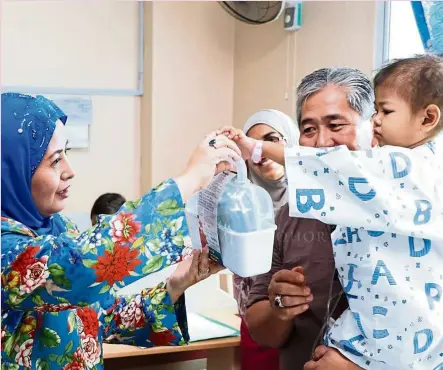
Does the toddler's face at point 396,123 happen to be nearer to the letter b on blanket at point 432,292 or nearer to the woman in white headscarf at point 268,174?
the letter b on blanket at point 432,292

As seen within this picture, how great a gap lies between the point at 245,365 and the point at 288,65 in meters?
2.31

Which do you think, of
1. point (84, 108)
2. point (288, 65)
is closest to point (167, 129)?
point (84, 108)

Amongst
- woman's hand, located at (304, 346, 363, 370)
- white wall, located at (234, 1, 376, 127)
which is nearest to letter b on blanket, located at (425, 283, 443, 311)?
woman's hand, located at (304, 346, 363, 370)

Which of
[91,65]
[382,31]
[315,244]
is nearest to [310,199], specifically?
[315,244]

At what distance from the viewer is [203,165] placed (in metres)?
1.09

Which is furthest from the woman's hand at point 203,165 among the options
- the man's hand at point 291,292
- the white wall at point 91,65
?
the white wall at point 91,65

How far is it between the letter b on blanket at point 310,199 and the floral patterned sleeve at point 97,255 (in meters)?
0.21

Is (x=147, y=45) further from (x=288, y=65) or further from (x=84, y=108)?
(x=288, y=65)

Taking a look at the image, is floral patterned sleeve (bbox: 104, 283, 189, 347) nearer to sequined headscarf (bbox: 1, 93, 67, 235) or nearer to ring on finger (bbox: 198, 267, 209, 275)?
ring on finger (bbox: 198, 267, 209, 275)

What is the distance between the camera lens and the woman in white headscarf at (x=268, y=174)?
1922 mm

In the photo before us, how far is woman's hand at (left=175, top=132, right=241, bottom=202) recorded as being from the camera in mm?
1088

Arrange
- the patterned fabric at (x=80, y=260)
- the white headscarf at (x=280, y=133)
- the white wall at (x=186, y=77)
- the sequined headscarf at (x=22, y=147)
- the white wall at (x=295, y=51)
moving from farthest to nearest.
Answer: the white wall at (x=186, y=77) → the white wall at (x=295, y=51) → the white headscarf at (x=280, y=133) → the sequined headscarf at (x=22, y=147) → the patterned fabric at (x=80, y=260)

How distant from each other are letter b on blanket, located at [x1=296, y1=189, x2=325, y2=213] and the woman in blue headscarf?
143 mm

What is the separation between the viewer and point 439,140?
1.24 metres
